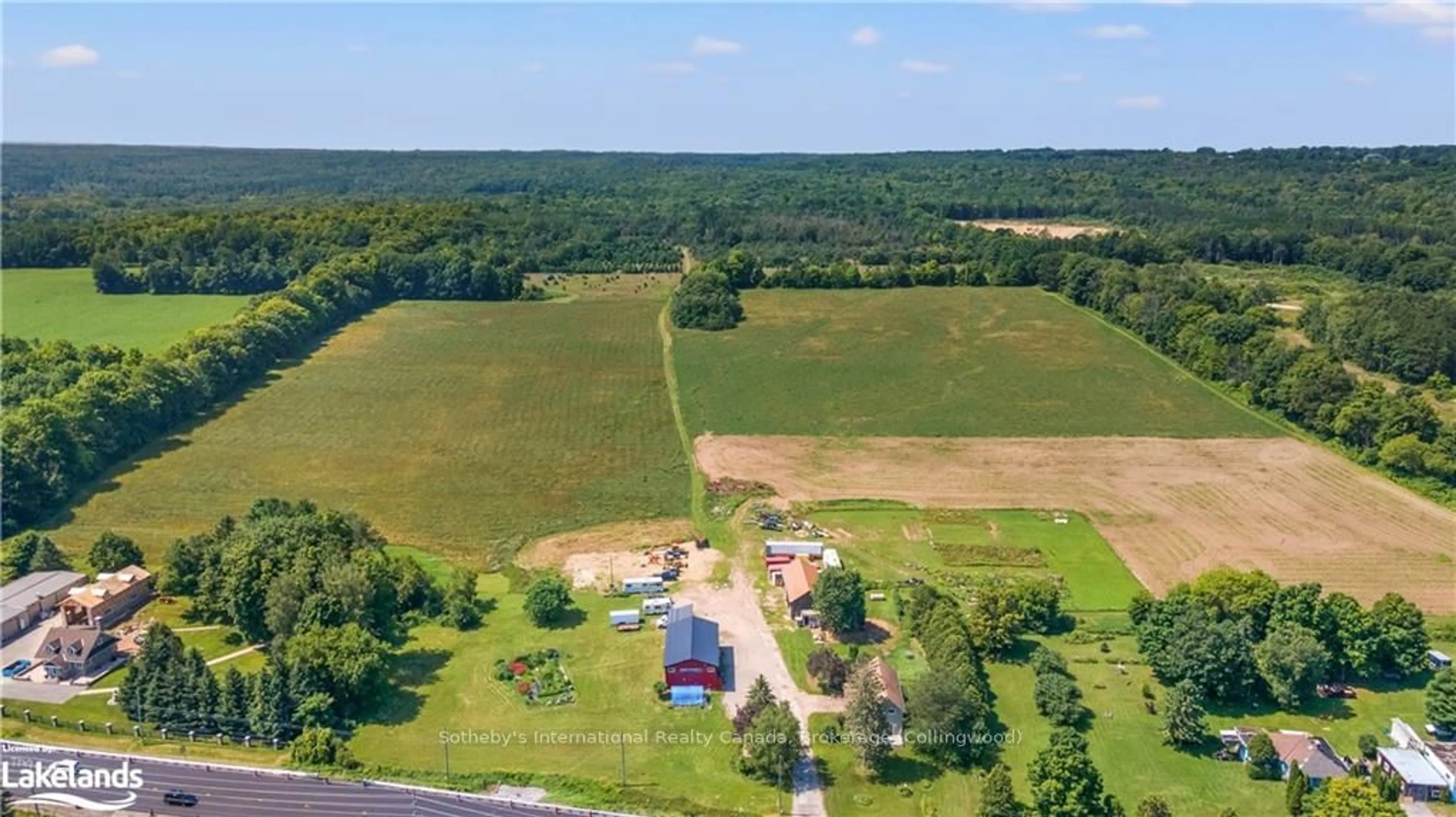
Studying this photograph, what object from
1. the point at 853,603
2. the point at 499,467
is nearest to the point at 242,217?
the point at 499,467

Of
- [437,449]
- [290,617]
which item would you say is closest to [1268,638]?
[290,617]

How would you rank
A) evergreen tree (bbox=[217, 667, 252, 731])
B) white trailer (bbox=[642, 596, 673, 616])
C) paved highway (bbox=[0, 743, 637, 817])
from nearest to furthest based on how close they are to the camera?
paved highway (bbox=[0, 743, 637, 817]) < evergreen tree (bbox=[217, 667, 252, 731]) < white trailer (bbox=[642, 596, 673, 616])

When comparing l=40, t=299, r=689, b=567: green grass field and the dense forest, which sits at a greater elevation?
the dense forest

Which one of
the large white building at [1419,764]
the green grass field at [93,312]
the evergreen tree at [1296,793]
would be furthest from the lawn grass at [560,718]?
the green grass field at [93,312]

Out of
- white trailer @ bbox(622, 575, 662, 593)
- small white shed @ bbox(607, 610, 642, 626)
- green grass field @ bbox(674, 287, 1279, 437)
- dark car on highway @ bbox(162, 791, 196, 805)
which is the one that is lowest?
dark car on highway @ bbox(162, 791, 196, 805)

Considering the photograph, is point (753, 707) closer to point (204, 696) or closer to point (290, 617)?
point (290, 617)

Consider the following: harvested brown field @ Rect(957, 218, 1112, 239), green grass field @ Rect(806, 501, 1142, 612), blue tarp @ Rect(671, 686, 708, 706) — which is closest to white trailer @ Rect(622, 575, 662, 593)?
blue tarp @ Rect(671, 686, 708, 706)

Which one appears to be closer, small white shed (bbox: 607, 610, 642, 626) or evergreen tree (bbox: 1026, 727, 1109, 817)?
evergreen tree (bbox: 1026, 727, 1109, 817)

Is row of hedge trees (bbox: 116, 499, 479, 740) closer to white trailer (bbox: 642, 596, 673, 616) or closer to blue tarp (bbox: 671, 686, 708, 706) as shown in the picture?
white trailer (bbox: 642, 596, 673, 616)
